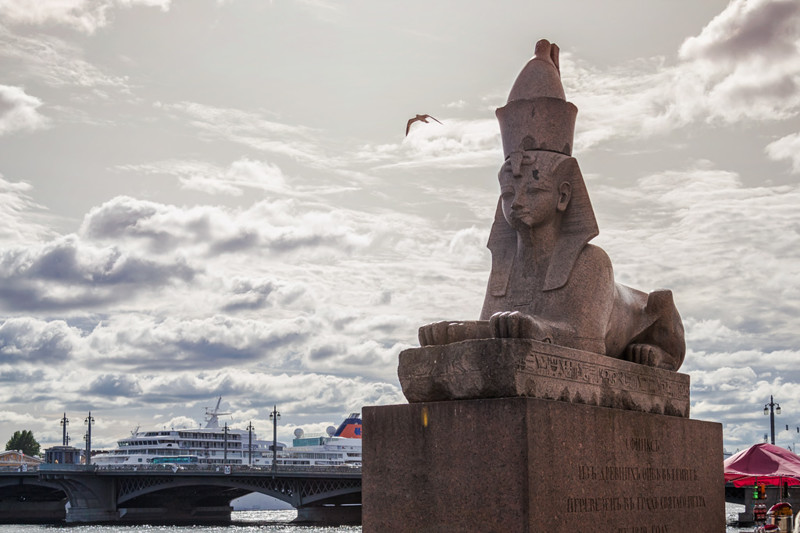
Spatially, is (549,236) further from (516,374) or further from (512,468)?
(512,468)

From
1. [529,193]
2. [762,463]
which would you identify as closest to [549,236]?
[529,193]

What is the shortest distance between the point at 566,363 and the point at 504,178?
5.25ft

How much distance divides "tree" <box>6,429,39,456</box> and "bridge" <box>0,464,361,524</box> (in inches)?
1800

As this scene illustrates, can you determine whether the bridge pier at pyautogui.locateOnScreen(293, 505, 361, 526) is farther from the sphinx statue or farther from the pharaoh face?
the pharaoh face

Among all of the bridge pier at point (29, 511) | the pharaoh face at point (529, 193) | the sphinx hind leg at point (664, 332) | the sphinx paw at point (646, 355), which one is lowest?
the bridge pier at point (29, 511)

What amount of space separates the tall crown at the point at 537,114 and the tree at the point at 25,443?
12099cm

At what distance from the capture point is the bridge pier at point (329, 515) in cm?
5984

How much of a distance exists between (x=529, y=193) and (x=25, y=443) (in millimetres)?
122122

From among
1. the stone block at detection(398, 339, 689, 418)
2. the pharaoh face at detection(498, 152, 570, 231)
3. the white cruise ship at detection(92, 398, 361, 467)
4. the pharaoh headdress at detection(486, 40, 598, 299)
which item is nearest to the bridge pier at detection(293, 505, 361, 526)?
the white cruise ship at detection(92, 398, 361, 467)

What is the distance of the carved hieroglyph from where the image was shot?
7332mm

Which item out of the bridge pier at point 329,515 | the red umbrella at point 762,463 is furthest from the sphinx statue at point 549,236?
the bridge pier at point 329,515

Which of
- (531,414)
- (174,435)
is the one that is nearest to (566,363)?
(531,414)

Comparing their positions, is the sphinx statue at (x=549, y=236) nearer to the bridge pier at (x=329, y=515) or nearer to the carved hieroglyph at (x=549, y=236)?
the carved hieroglyph at (x=549, y=236)

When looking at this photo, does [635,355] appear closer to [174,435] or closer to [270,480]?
[270,480]
